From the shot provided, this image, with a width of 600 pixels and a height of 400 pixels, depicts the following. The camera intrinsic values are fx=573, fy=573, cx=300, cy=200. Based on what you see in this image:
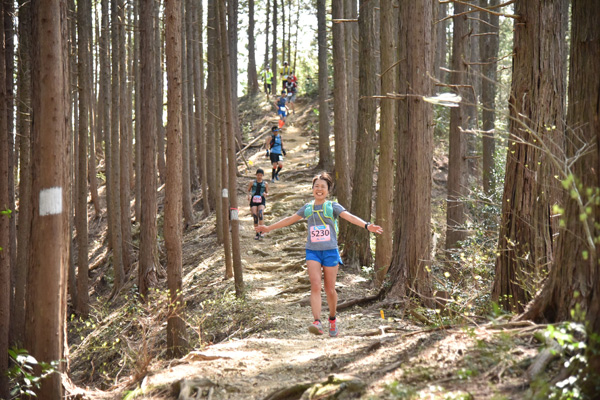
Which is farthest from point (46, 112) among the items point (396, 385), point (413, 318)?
point (413, 318)

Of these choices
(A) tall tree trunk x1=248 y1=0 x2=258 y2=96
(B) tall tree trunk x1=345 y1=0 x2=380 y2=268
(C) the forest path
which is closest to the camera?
(C) the forest path

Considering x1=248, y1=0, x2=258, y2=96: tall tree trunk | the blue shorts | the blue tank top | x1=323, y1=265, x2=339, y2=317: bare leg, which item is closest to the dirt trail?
x1=323, y1=265, x2=339, y2=317: bare leg

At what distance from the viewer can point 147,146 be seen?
1307cm

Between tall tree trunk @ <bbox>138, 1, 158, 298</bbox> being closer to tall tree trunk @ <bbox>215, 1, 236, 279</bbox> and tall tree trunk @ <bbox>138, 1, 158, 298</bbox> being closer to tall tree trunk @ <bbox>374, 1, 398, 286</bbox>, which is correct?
tall tree trunk @ <bbox>215, 1, 236, 279</bbox>

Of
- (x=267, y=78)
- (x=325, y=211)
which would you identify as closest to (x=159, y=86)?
(x=325, y=211)

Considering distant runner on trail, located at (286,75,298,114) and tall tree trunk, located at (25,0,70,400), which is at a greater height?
distant runner on trail, located at (286,75,298,114)

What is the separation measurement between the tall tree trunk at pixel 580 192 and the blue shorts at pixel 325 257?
2.94m

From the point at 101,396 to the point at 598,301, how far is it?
542 centimetres

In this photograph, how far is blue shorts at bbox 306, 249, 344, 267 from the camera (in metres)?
6.98

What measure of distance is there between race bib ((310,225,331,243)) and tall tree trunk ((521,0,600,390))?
298 cm

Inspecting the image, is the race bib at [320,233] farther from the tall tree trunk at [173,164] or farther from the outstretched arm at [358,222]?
the tall tree trunk at [173,164]

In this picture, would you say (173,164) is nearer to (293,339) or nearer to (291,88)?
(293,339)

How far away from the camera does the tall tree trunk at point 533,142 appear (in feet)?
20.7

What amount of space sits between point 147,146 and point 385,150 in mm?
5591
